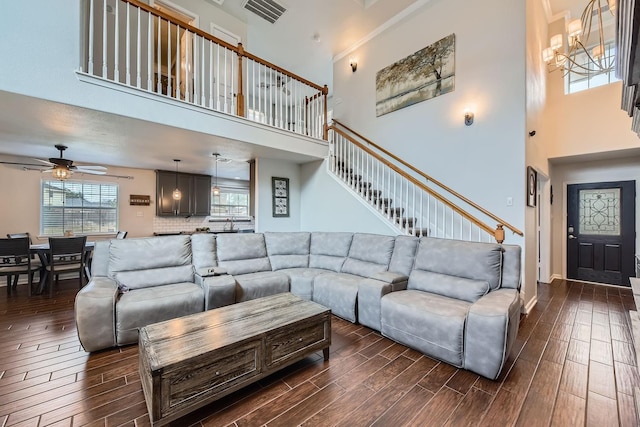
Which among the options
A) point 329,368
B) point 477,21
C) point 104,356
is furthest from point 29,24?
point 477,21

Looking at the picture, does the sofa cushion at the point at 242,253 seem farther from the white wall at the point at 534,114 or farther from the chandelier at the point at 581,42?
the chandelier at the point at 581,42

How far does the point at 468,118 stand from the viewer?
403 centimetres

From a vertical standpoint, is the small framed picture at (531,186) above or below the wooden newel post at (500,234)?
above

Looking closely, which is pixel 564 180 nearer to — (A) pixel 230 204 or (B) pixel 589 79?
(B) pixel 589 79

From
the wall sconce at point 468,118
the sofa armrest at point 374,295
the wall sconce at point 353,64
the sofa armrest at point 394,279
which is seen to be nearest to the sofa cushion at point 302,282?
the sofa armrest at point 374,295

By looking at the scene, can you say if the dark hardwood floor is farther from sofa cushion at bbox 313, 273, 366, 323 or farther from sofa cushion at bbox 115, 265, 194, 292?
A: sofa cushion at bbox 115, 265, 194, 292

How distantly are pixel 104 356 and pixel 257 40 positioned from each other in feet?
20.9

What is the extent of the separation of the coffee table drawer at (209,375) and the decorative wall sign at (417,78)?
472 centimetres

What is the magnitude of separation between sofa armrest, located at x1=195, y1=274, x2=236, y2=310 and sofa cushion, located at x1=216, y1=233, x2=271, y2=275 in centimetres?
55

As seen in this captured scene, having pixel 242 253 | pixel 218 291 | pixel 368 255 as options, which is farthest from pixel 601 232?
pixel 218 291

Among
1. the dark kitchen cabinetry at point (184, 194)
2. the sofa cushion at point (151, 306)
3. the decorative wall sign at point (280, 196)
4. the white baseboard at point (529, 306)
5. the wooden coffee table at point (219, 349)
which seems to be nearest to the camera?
the wooden coffee table at point (219, 349)

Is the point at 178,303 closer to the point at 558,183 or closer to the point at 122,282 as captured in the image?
the point at 122,282

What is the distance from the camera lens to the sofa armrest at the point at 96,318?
2.39 m

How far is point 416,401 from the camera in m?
1.83
